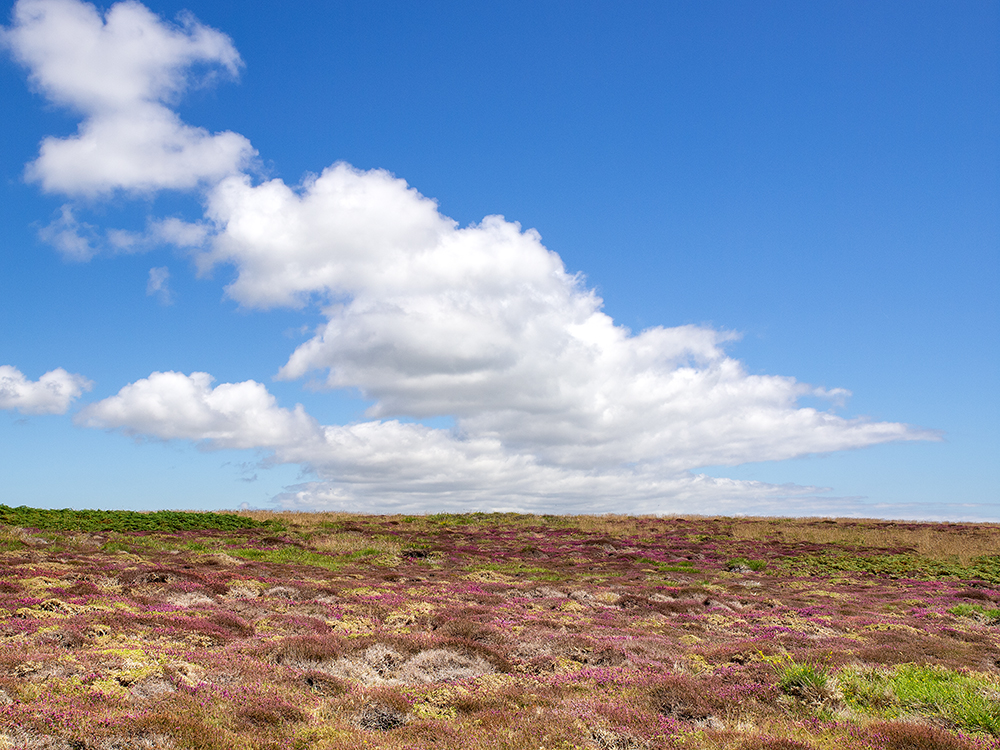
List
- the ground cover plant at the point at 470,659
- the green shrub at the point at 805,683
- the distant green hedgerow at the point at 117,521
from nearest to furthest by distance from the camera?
the ground cover plant at the point at 470,659, the green shrub at the point at 805,683, the distant green hedgerow at the point at 117,521

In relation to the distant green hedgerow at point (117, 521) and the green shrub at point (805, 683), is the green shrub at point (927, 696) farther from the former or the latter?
the distant green hedgerow at point (117, 521)

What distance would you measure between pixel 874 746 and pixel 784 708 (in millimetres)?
1819

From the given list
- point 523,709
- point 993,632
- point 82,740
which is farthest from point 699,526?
point 82,740

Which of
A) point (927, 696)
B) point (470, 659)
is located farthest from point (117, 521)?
point (927, 696)

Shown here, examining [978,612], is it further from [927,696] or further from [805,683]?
[805,683]

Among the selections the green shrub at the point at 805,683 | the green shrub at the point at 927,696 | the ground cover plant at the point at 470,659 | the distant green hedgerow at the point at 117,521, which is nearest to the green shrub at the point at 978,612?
the ground cover plant at the point at 470,659

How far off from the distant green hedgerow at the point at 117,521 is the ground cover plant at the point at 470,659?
33.8 feet

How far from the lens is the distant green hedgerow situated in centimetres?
3753

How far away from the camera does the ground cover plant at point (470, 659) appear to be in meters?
7.20

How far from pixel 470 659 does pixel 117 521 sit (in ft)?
130

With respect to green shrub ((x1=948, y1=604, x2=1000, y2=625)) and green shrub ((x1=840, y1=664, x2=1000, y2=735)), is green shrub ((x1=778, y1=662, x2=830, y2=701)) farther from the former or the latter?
green shrub ((x1=948, y1=604, x2=1000, y2=625))


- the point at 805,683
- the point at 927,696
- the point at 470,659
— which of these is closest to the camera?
the point at 927,696

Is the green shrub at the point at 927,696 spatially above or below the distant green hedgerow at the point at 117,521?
above

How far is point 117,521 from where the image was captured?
40719 millimetres
